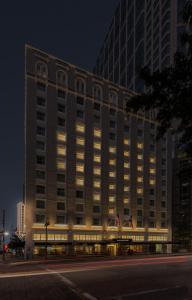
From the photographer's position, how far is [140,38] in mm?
→ 132250

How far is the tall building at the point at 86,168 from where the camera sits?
71.4 m

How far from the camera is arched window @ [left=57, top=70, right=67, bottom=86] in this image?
7781 centimetres

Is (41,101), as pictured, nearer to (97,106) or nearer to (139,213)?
(97,106)

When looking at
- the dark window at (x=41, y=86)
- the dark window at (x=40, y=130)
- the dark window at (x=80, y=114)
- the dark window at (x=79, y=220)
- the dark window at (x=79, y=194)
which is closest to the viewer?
the dark window at (x=40, y=130)

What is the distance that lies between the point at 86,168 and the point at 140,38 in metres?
72.4

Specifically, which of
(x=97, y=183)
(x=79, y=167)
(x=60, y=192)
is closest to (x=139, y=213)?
(x=97, y=183)

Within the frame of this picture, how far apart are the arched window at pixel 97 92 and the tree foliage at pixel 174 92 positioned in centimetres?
7531

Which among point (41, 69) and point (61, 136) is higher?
point (41, 69)

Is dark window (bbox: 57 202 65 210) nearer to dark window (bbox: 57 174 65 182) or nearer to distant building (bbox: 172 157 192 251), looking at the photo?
dark window (bbox: 57 174 65 182)

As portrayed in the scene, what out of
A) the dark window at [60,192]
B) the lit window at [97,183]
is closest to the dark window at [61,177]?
the dark window at [60,192]

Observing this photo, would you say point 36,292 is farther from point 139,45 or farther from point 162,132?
point 139,45

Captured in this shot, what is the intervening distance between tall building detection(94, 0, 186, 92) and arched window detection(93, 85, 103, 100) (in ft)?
78.5

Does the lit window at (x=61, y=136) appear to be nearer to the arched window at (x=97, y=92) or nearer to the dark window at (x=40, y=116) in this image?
the dark window at (x=40, y=116)

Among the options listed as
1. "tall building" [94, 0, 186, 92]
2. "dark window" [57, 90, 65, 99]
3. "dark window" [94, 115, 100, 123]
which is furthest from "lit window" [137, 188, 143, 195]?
"tall building" [94, 0, 186, 92]
